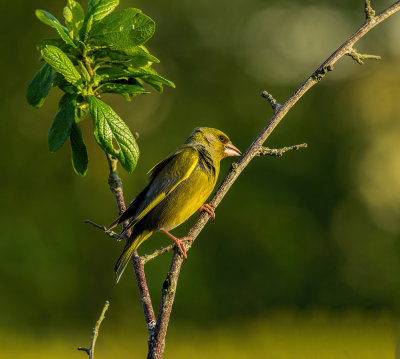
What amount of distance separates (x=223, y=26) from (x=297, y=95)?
595 centimetres

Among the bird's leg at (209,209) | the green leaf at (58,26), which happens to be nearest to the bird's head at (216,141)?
the bird's leg at (209,209)

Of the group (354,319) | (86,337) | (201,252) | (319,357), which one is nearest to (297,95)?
(319,357)

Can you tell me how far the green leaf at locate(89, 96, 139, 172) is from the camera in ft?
6.48

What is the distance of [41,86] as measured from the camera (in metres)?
2.10

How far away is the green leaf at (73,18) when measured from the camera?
7.43 ft

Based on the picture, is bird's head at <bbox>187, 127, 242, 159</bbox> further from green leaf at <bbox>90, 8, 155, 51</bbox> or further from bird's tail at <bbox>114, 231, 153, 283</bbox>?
green leaf at <bbox>90, 8, 155, 51</bbox>

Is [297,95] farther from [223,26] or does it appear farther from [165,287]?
[223,26]

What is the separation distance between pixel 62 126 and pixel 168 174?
0.86m

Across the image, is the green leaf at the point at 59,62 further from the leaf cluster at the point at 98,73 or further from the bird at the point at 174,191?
the bird at the point at 174,191

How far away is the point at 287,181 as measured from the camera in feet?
23.7

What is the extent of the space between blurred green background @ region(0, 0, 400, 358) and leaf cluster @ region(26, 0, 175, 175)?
443 cm

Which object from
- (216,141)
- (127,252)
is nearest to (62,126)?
(127,252)

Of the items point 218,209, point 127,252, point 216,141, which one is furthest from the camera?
point 218,209

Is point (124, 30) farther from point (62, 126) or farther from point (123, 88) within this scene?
point (62, 126)
